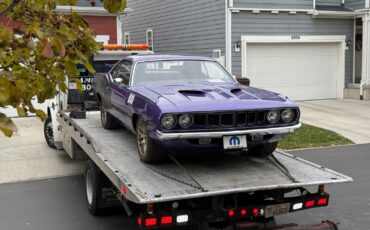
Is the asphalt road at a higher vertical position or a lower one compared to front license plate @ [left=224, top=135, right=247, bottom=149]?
lower

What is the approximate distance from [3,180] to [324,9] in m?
13.4

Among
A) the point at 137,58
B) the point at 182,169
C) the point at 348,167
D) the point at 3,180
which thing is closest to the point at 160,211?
the point at 182,169

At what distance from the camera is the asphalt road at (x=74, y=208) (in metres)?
5.77

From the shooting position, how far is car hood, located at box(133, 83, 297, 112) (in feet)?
15.4

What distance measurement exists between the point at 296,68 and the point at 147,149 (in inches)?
539

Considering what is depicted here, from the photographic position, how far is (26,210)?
6.41 m

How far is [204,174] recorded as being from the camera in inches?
188

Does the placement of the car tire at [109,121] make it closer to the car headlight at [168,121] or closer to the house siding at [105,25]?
the car headlight at [168,121]

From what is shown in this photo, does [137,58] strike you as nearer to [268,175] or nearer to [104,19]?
[268,175]

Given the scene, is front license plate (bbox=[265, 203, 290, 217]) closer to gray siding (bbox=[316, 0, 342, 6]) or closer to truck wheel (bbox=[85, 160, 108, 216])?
truck wheel (bbox=[85, 160, 108, 216])

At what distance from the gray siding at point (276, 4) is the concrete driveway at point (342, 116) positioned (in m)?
3.45

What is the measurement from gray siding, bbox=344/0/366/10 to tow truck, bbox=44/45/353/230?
46.2 ft

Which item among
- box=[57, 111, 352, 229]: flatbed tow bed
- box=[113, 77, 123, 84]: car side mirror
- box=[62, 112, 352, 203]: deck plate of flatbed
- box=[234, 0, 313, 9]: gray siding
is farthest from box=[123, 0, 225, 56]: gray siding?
box=[57, 111, 352, 229]: flatbed tow bed

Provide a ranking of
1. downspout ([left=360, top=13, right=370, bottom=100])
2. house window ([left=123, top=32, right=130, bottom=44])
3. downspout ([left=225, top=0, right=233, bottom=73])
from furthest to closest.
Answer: house window ([left=123, top=32, right=130, bottom=44])
downspout ([left=360, top=13, right=370, bottom=100])
downspout ([left=225, top=0, right=233, bottom=73])
